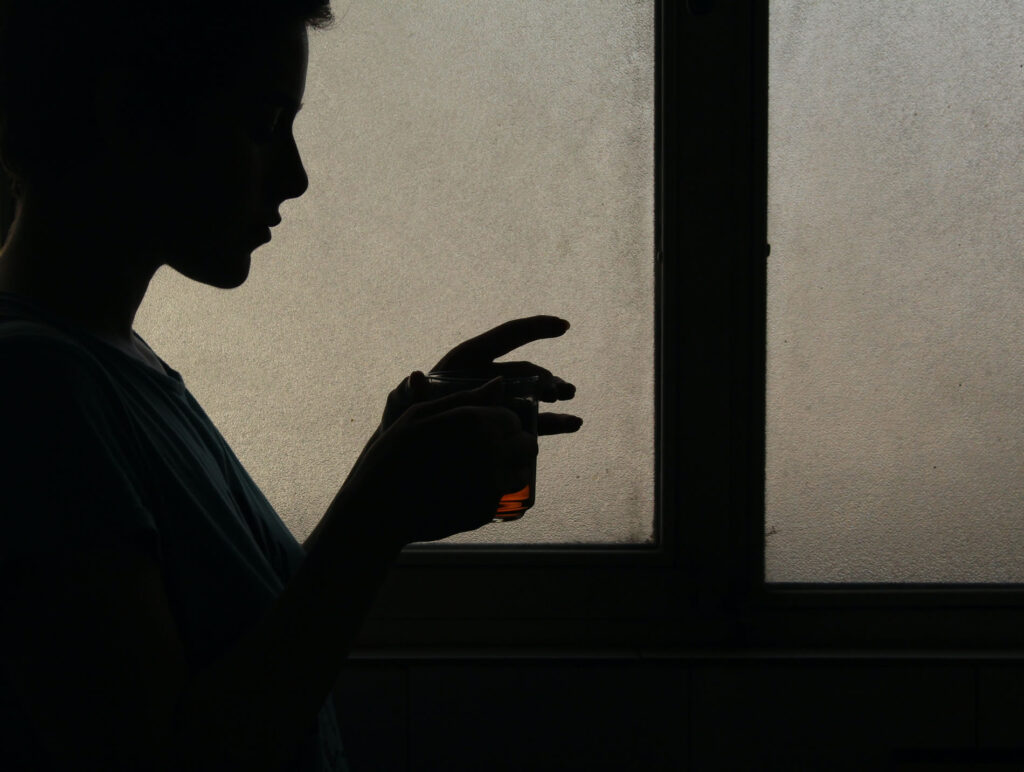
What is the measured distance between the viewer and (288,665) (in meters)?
0.45

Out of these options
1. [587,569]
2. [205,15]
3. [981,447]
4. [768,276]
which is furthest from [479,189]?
[981,447]

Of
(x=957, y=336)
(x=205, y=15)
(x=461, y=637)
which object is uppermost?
(x=205, y=15)

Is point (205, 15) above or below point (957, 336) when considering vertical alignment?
above

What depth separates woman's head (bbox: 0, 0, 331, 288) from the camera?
1.55ft

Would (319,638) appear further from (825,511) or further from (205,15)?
(825,511)

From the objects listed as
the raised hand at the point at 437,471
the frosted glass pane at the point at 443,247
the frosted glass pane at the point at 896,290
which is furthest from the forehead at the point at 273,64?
the frosted glass pane at the point at 896,290

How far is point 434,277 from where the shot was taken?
116cm

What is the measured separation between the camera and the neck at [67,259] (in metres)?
0.50

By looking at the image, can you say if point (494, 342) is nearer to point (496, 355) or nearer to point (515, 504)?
point (496, 355)

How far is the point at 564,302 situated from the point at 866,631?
63cm

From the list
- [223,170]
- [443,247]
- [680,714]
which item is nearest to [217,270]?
[223,170]

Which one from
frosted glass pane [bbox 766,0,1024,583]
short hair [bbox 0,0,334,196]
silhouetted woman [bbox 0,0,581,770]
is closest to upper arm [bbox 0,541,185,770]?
silhouetted woman [bbox 0,0,581,770]

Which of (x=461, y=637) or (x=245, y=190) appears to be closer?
(x=245, y=190)

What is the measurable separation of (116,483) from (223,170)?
220mm
